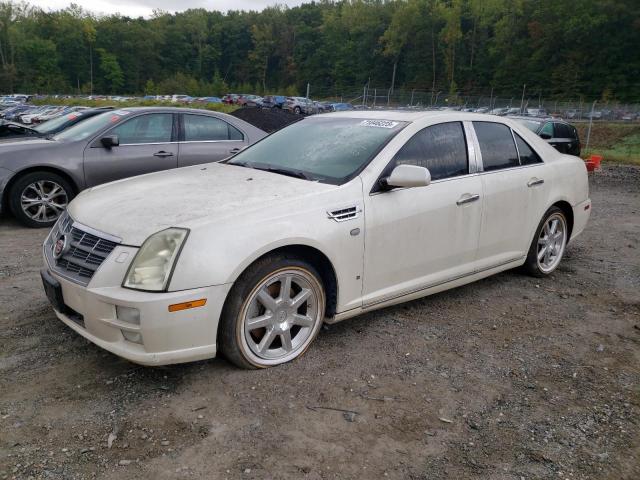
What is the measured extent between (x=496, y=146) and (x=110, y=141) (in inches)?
184

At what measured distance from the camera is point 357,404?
300 centimetres

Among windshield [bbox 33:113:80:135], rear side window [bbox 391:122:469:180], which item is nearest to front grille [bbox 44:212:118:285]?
rear side window [bbox 391:122:469:180]

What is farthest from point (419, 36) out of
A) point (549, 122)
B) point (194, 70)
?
point (549, 122)

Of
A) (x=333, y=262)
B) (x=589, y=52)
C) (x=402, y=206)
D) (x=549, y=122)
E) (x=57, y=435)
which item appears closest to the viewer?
(x=57, y=435)

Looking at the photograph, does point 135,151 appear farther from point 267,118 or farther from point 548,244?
point 267,118

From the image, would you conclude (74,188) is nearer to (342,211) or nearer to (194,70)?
(342,211)

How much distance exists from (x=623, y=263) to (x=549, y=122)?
9.31 meters

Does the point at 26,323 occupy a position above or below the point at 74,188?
below

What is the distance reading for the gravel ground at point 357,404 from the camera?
8.22 feet

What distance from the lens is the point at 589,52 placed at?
68.3 meters

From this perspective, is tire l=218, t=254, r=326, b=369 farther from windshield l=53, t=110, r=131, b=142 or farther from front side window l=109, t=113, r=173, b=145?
windshield l=53, t=110, r=131, b=142

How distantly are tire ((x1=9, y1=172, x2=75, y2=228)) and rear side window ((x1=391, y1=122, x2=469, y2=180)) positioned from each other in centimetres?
458

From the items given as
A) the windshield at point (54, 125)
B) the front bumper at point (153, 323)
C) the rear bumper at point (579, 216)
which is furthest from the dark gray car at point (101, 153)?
the rear bumper at point (579, 216)

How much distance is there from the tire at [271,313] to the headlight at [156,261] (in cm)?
38
